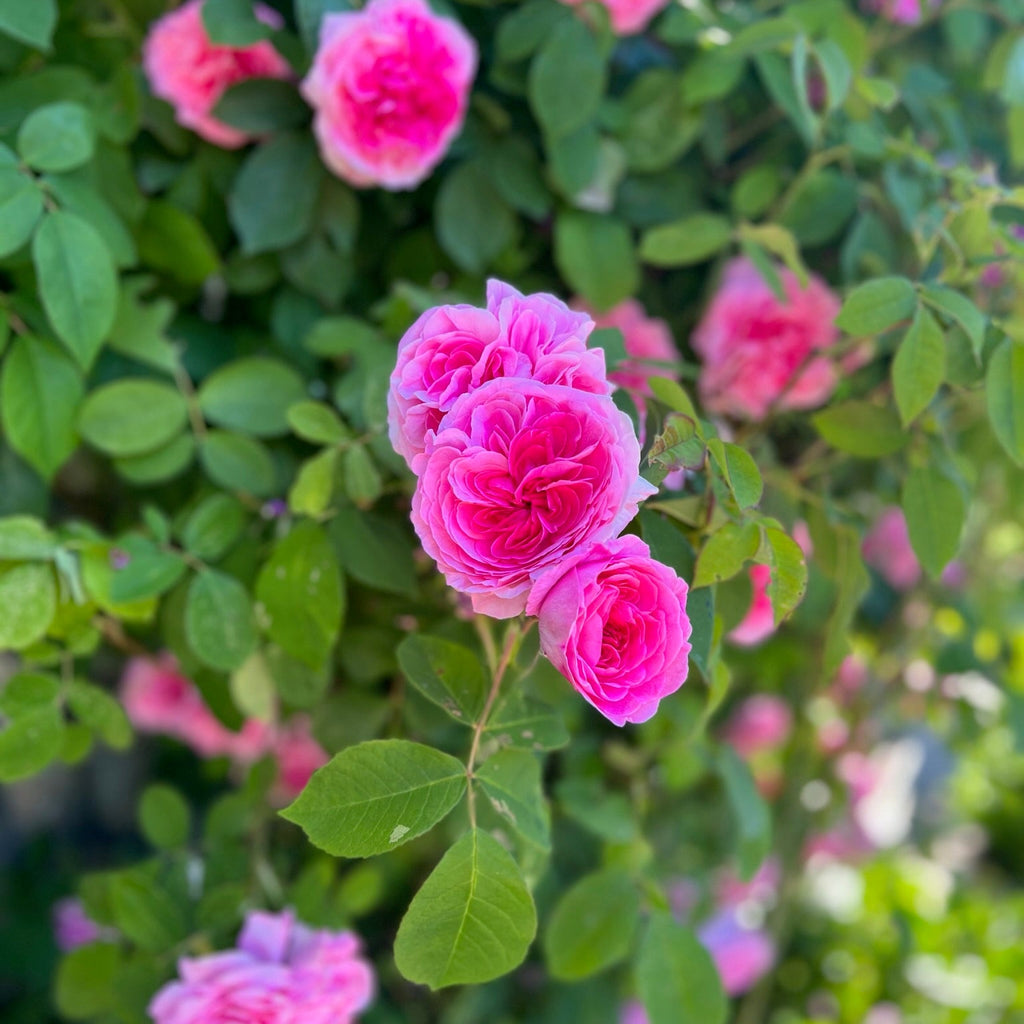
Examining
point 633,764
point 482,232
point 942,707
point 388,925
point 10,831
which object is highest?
point 482,232

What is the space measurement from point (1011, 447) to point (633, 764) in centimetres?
48

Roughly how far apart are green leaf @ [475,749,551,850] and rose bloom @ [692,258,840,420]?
408 millimetres

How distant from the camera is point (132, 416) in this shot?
2.31 ft

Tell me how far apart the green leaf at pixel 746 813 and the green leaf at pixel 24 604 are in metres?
0.59

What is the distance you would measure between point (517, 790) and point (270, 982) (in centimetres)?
25

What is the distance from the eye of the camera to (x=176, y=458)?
0.73m

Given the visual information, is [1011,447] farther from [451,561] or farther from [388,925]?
[388,925]

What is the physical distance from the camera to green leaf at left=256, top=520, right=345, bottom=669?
0.62 m

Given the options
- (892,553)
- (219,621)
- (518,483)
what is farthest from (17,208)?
(892,553)

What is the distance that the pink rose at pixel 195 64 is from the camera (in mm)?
707

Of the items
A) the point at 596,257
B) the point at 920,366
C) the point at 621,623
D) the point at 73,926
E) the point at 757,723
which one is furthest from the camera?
the point at 757,723

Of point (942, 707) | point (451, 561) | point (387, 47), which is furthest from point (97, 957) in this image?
point (942, 707)

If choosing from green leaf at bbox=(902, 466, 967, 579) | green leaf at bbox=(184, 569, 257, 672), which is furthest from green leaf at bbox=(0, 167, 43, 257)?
green leaf at bbox=(902, 466, 967, 579)

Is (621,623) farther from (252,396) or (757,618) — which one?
(252,396)
